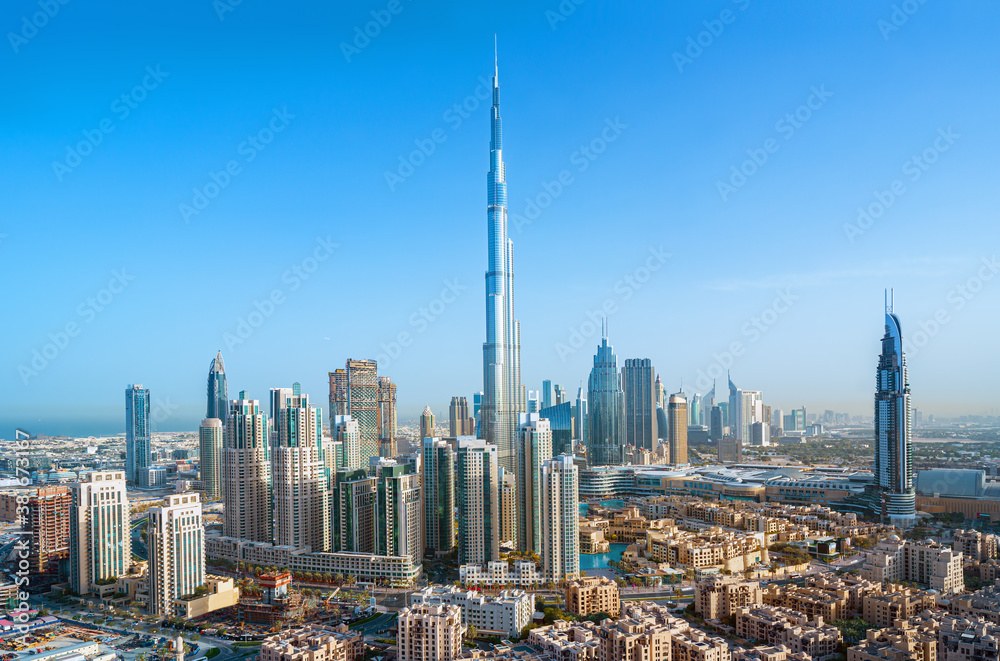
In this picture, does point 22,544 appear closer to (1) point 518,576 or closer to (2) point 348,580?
(2) point 348,580

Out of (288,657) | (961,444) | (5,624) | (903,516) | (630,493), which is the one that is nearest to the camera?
(288,657)

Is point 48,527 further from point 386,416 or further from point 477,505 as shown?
point 386,416

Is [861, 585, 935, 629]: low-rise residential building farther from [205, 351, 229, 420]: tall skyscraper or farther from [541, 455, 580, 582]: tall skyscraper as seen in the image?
[205, 351, 229, 420]: tall skyscraper

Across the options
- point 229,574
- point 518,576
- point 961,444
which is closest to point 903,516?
point 518,576

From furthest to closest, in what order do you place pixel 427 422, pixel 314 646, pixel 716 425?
pixel 716 425, pixel 427 422, pixel 314 646

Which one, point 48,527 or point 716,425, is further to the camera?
point 716,425

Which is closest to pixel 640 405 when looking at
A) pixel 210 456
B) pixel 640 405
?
pixel 640 405
